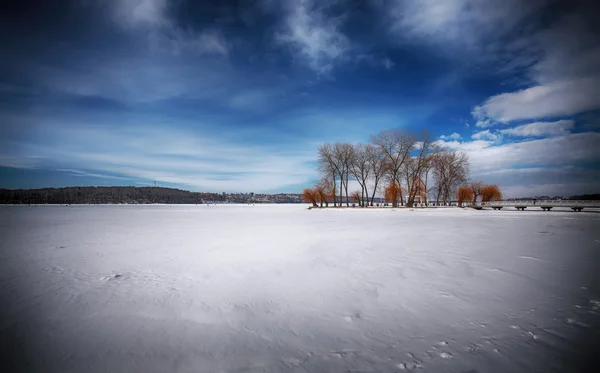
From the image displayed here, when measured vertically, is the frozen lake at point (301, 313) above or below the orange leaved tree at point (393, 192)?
below

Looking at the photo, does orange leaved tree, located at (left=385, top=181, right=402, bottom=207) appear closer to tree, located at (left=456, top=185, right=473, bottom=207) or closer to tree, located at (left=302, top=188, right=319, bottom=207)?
tree, located at (left=302, top=188, right=319, bottom=207)

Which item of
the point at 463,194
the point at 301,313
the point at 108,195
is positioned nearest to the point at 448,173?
the point at 463,194

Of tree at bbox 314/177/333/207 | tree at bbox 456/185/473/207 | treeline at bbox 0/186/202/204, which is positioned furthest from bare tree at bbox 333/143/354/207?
treeline at bbox 0/186/202/204

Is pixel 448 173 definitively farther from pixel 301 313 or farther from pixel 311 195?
pixel 301 313

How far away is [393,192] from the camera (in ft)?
159

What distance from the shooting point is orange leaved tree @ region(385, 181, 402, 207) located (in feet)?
157

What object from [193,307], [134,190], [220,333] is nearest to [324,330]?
[220,333]

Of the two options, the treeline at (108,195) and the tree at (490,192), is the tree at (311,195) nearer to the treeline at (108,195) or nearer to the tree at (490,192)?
the tree at (490,192)

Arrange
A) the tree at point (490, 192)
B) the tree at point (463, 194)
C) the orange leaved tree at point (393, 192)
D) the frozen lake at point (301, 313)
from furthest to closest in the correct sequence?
1. the tree at point (490, 192)
2. the tree at point (463, 194)
3. the orange leaved tree at point (393, 192)
4. the frozen lake at point (301, 313)

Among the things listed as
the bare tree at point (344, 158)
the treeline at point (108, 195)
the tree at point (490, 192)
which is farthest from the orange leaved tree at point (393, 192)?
the treeline at point (108, 195)

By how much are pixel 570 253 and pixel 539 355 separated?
730 centimetres

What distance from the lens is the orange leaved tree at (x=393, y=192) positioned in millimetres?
47822

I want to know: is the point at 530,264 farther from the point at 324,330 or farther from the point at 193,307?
the point at 193,307

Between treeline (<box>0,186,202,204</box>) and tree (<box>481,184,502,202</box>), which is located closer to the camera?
tree (<box>481,184,502,202</box>)
